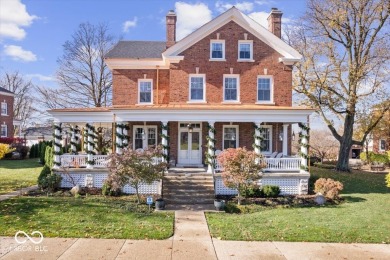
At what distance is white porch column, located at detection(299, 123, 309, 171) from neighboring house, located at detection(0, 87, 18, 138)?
38862mm

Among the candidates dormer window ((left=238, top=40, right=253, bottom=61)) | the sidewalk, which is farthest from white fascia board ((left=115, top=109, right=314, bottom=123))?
the sidewalk

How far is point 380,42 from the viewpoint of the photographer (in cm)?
2588

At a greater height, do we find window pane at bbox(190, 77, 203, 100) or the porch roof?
window pane at bbox(190, 77, 203, 100)

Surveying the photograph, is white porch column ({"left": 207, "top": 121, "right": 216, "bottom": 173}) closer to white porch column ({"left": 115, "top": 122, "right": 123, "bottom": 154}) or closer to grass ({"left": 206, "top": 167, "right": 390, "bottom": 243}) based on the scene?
grass ({"left": 206, "top": 167, "right": 390, "bottom": 243})

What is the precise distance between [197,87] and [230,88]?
2.12 metres

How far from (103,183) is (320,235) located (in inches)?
447

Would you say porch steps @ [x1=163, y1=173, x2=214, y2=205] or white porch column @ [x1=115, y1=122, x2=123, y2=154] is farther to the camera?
white porch column @ [x1=115, y1=122, x2=123, y2=154]

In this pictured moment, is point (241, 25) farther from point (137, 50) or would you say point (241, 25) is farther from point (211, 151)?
point (211, 151)

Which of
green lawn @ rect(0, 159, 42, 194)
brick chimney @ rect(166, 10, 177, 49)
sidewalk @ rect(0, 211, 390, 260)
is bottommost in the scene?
sidewalk @ rect(0, 211, 390, 260)

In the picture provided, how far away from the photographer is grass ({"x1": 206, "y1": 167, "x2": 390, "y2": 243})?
1007cm

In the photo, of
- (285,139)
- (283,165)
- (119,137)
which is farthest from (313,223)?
(119,137)

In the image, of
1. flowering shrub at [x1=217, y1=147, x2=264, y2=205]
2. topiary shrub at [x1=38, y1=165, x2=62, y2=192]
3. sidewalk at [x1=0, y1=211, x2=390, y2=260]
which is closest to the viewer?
sidewalk at [x1=0, y1=211, x2=390, y2=260]

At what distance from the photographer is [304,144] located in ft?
59.8

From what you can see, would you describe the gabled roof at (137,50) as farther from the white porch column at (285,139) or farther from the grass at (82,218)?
the grass at (82,218)
